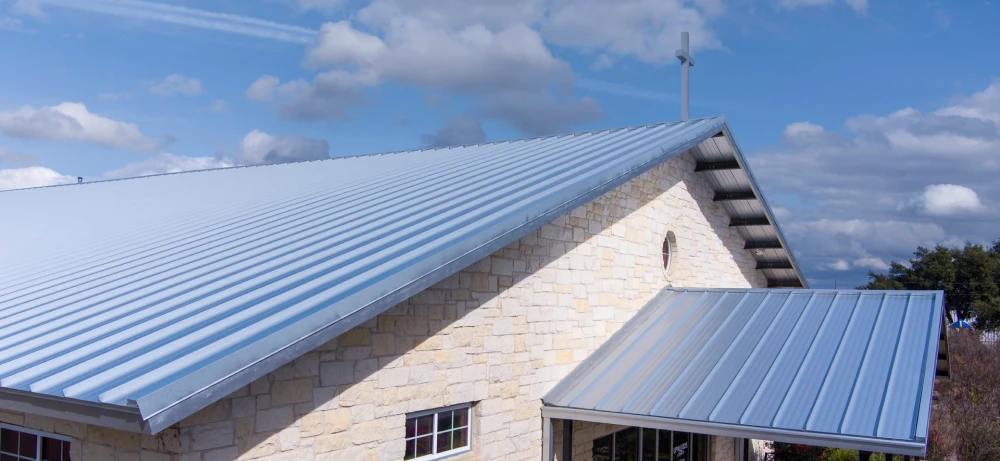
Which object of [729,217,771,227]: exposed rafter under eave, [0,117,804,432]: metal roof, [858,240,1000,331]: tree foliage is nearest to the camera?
[0,117,804,432]: metal roof

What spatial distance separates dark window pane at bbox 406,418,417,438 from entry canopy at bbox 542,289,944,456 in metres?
2.17

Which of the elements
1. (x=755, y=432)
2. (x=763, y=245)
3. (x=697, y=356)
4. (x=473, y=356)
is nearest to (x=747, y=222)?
(x=763, y=245)

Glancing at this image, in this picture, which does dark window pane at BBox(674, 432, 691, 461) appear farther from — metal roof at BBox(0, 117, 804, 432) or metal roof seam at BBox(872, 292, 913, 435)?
metal roof at BBox(0, 117, 804, 432)

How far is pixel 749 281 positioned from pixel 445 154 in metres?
7.77

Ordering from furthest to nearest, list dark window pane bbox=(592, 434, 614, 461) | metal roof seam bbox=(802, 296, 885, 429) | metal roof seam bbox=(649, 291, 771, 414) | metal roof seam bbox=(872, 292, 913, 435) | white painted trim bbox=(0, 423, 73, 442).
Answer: dark window pane bbox=(592, 434, 614, 461)
metal roof seam bbox=(649, 291, 771, 414)
metal roof seam bbox=(802, 296, 885, 429)
metal roof seam bbox=(872, 292, 913, 435)
white painted trim bbox=(0, 423, 73, 442)

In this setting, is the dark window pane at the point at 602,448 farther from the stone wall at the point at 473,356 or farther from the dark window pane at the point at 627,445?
the stone wall at the point at 473,356

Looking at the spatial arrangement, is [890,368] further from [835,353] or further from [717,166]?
[717,166]

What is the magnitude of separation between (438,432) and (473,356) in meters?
0.90

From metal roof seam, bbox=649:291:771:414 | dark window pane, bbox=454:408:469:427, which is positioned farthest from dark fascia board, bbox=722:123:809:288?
dark window pane, bbox=454:408:469:427

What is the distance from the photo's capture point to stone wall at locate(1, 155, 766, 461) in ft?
21.6

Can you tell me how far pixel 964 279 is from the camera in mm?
47562

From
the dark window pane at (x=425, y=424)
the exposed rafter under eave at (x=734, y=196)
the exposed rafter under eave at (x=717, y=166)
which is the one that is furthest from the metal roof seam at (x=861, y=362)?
the exposed rafter under eave at (x=734, y=196)

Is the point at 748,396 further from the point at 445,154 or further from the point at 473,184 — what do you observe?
the point at 445,154

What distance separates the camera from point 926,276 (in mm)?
48906
